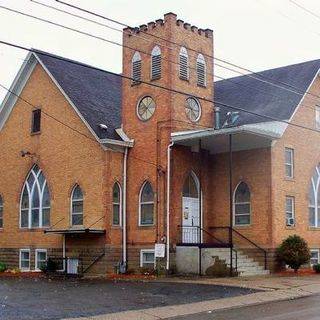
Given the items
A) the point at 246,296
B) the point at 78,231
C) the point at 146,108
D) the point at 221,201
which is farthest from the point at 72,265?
the point at 246,296

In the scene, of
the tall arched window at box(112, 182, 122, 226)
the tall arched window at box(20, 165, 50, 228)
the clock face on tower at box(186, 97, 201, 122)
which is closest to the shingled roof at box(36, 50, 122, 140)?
the tall arched window at box(112, 182, 122, 226)

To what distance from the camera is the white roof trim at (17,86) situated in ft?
106

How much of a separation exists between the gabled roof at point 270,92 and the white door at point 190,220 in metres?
4.42

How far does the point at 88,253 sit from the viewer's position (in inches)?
1101

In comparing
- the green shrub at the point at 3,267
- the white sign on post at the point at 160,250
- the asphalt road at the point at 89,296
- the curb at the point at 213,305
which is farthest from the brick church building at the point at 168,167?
the curb at the point at 213,305

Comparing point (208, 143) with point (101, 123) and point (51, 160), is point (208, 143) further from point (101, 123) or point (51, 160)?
point (51, 160)

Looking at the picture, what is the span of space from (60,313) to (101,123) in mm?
15170

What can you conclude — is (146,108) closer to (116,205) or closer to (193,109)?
(193,109)

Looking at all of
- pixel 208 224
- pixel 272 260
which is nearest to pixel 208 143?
pixel 208 224

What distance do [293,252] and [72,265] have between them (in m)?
9.78

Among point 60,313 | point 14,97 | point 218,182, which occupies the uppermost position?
point 14,97

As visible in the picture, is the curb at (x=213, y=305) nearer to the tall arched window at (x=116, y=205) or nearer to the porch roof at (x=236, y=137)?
the porch roof at (x=236, y=137)

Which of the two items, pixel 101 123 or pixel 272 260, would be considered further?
pixel 101 123

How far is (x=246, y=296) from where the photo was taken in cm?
1791
